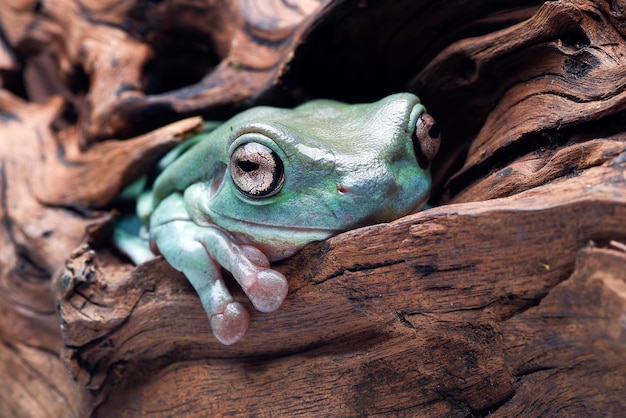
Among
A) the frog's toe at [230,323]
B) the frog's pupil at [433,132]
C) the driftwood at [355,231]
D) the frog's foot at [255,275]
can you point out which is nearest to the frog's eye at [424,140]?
the frog's pupil at [433,132]

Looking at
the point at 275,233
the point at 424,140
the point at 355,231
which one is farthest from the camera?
the point at 424,140

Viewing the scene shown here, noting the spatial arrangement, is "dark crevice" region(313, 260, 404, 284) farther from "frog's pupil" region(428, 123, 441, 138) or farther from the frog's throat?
"frog's pupil" region(428, 123, 441, 138)

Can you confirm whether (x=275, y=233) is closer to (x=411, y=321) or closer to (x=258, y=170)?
(x=258, y=170)

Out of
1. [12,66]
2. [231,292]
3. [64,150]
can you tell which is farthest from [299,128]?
[12,66]

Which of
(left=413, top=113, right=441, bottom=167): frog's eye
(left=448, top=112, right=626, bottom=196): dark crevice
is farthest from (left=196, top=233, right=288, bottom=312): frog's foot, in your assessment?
(left=448, top=112, right=626, bottom=196): dark crevice

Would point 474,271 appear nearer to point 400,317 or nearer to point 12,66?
point 400,317

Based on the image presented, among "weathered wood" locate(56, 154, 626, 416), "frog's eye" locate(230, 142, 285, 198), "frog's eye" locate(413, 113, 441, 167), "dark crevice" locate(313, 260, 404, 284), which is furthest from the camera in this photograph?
"frog's eye" locate(413, 113, 441, 167)

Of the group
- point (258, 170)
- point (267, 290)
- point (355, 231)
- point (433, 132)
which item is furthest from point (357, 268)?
point (433, 132)
